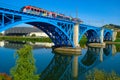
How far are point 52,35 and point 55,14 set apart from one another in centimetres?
677

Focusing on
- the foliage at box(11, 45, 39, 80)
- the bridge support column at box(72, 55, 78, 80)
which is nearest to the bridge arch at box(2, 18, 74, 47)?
the bridge support column at box(72, 55, 78, 80)

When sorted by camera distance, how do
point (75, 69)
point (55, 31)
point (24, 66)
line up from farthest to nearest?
point (55, 31) < point (75, 69) < point (24, 66)

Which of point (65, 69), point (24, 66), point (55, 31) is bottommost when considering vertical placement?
point (65, 69)

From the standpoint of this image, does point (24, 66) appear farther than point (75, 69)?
No

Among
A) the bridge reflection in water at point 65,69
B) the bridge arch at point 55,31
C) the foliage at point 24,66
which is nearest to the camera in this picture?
the foliage at point 24,66

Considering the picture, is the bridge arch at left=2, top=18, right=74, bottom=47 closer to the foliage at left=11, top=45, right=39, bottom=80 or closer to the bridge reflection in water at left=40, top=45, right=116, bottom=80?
the bridge reflection in water at left=40, top=45, right=116, bottom=80

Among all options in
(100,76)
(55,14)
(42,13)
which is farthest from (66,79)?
(55,14)

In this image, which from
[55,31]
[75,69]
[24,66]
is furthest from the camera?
[55,31]

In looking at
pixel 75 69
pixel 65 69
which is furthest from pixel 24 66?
pixel 65 69

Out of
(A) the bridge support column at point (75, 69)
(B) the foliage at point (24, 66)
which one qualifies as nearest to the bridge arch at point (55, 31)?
(A) the bridge support column at point (75, 69)

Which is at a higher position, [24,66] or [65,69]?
[24,66]

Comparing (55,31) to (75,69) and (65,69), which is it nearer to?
(65,69)

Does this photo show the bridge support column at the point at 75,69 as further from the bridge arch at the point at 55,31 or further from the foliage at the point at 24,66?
the foliage at the point at 24,66

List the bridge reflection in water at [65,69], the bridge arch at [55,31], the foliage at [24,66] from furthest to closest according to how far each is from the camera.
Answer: the bridge arch at [55,31], the bridge reflection in water at [65,69], the foliage at [24,66]
